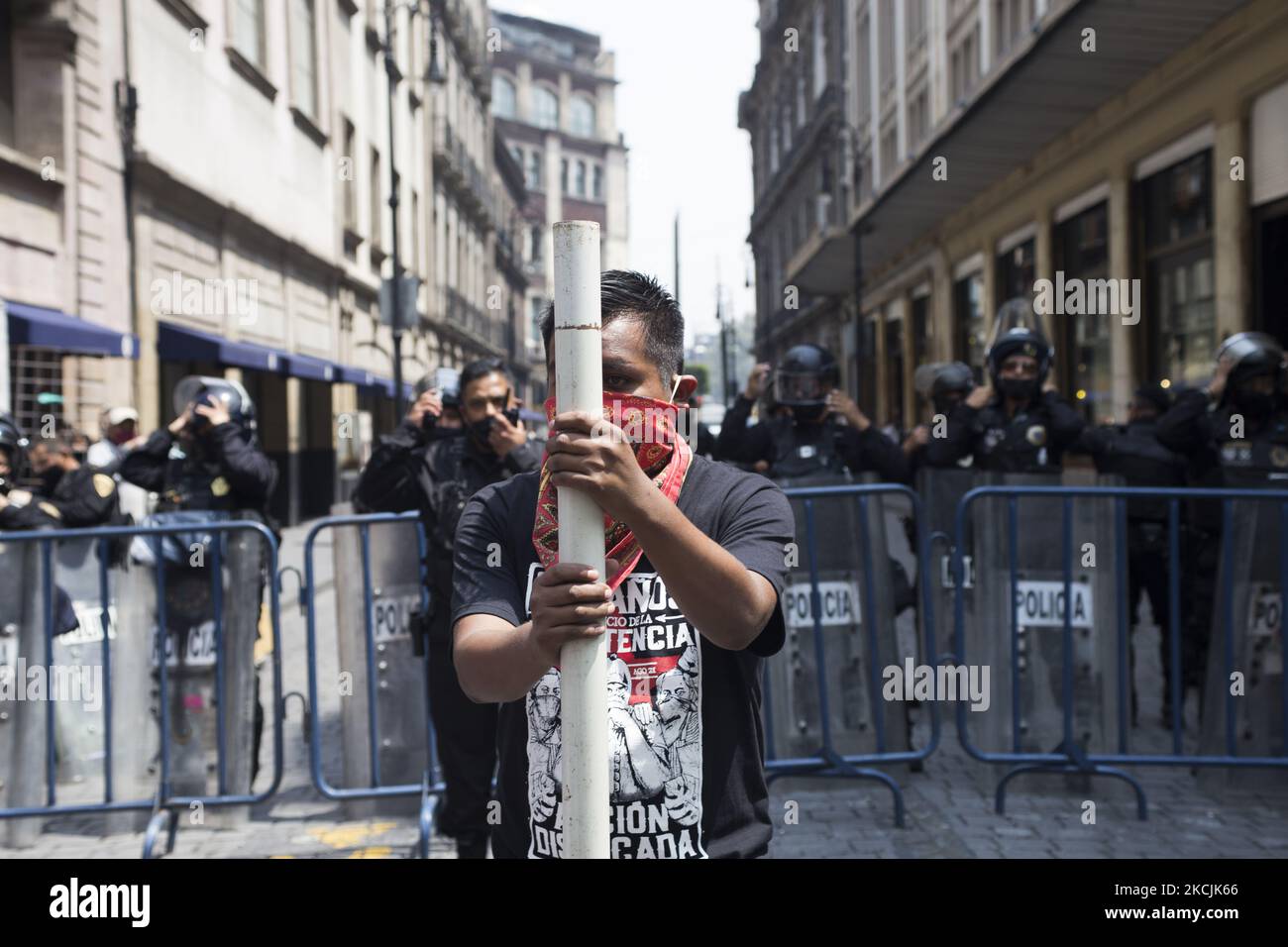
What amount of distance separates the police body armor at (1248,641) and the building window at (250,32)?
1527cm

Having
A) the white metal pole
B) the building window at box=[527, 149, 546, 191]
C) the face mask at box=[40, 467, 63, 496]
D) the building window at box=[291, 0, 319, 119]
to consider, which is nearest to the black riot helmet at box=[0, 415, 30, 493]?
the face mask at box=[40, 467, 63, 496]

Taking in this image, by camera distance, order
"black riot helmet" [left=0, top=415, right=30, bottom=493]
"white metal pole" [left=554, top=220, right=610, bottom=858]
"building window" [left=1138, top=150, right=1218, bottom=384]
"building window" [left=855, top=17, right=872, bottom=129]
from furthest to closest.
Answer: "building window" [left=855, top=17, right=872, bottom=129]
"building window" [left=1138, top=150, right=1218, bottom=384]
"black riot helmet" [left=0, top=415, right=30, bottom=493]
"white metal pole" [left=554, top=220, right=610, bottom=858]

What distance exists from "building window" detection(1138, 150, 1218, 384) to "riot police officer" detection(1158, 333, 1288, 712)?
622 centimetres

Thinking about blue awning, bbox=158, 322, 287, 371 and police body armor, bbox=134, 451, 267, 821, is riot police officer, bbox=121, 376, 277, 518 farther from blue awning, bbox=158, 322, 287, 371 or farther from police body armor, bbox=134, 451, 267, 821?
blue awning, bbox=158, 322, 287, 371

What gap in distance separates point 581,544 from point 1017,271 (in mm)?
19217

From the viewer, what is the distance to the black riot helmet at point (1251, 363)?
605 centimetres

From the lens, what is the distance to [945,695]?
236 inches

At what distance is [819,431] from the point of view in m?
6.46

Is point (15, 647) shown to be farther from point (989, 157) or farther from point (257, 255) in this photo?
point (989, 157)

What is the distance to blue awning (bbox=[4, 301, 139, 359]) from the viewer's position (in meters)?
10.3

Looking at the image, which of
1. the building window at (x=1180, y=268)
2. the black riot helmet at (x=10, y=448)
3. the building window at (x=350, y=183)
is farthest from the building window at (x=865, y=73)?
the black riot helmet at (x=10, y=448)

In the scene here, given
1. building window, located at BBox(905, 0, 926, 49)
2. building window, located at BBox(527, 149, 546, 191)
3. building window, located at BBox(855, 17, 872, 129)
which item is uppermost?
building window, located at BBox(527, 149, 546, 191)

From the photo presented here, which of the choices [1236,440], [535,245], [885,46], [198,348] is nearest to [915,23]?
[885,46]

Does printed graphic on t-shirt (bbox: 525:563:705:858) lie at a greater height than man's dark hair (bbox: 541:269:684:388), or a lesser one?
lesser
